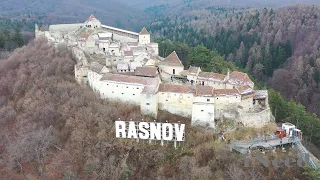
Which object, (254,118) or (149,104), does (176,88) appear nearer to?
(149,104)

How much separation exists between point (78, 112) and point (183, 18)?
157 meters

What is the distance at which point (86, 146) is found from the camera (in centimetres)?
3919

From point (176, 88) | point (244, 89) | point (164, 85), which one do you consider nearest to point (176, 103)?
point (176, 88)

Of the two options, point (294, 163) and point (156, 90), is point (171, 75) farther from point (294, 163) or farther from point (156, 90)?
point (294, 163)

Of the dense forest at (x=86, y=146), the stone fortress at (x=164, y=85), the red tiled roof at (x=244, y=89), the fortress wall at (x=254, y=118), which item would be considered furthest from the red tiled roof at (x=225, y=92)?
the dense forest at (x=86, y=146)

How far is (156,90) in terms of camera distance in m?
39.7

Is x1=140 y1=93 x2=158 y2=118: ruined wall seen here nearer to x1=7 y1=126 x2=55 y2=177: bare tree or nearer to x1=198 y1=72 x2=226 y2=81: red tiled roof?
x1=198 y1=72 x2=226 y2=81: red tiled roof

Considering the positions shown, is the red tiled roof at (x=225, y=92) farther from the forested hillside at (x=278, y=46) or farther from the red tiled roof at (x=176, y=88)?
the forested hillside at (x=278, y=46)

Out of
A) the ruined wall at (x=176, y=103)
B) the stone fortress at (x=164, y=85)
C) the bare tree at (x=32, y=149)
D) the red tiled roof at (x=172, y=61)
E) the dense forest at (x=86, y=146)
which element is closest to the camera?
the dense forest at (x=86, y=146)

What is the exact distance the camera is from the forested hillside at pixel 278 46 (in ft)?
252

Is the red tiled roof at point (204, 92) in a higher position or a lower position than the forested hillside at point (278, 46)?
higher

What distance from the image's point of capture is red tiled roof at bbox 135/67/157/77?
147 feet

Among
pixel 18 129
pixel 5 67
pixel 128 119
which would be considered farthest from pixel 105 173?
pixel 5 67

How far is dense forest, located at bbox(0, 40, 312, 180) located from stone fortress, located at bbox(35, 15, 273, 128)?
4.86 ft
